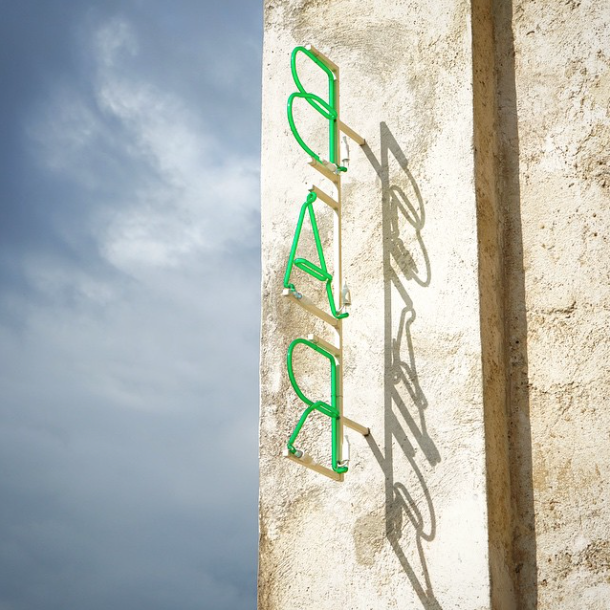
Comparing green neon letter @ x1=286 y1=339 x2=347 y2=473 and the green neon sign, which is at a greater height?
the green neon sign

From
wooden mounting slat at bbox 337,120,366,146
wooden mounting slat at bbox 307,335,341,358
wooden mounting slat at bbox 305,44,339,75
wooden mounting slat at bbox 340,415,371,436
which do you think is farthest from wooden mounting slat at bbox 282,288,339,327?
wooden mounting slat at bbox 305,44,339,75

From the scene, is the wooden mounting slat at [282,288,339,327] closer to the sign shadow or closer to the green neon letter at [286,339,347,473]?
the green neon letter at [286,339,347,473]

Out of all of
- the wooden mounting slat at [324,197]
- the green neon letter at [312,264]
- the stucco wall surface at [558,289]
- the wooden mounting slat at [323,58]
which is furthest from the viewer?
the wooden mounting slat at [323,58]

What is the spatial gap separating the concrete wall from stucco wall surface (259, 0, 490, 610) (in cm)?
1

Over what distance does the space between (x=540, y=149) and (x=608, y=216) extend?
55cm

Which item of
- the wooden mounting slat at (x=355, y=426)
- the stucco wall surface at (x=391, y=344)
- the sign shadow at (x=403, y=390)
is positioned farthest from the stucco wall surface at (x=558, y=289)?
the wooden mounting slat at (x=355, y=426)

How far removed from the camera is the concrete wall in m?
4.95

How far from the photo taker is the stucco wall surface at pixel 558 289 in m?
4.90

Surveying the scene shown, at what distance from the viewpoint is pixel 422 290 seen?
17.7 feet

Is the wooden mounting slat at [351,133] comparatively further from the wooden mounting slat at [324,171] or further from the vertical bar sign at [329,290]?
the wooden mounting slat at [324,171]

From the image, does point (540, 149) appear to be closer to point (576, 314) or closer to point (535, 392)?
point (576, 314)

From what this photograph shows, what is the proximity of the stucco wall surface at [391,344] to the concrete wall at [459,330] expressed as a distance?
0.03ft

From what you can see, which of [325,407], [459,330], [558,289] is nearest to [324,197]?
[459,330]

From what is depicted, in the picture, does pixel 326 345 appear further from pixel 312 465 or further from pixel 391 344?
pixel 312 465
